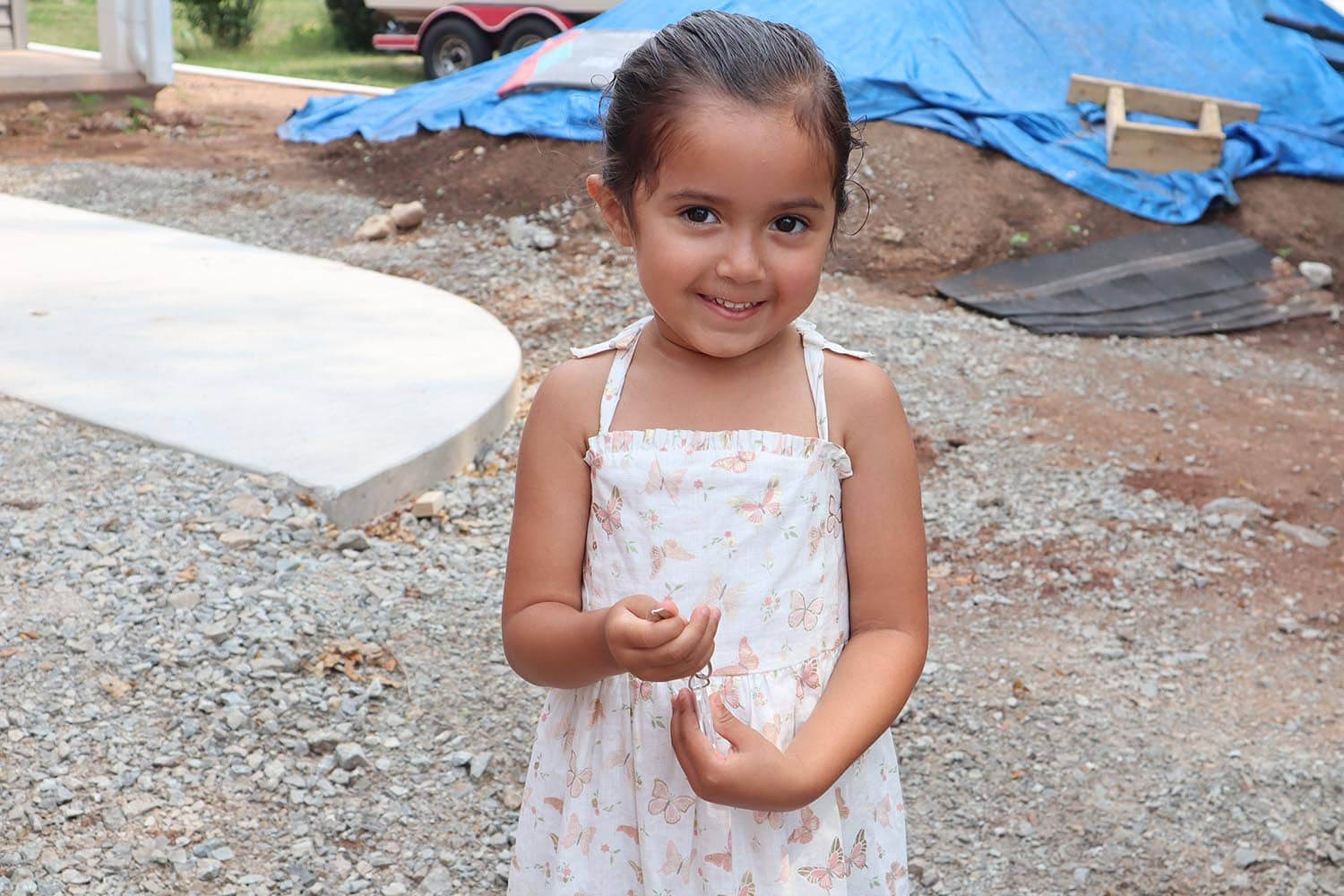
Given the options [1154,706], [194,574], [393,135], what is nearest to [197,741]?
[194,574]

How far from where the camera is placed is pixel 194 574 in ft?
9.71

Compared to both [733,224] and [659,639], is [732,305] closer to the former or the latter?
[733,224]

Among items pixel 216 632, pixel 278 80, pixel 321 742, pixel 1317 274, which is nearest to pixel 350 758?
pixel 321 742

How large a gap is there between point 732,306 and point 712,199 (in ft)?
0.35

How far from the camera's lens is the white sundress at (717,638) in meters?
1.36

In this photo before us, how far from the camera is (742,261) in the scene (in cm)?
127

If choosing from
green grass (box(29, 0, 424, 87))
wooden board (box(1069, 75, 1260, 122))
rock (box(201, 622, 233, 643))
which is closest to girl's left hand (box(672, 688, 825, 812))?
rock (box(201, 622, 233, 643))

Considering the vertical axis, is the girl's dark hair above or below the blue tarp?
above

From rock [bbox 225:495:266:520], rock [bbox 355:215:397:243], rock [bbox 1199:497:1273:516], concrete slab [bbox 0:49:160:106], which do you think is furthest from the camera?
concrete slab [bbox 0:49:160:106]

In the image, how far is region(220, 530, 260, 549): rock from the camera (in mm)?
3090

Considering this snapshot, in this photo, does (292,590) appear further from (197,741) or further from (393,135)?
(393,135)

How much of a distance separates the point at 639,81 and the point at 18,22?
10.1 metres

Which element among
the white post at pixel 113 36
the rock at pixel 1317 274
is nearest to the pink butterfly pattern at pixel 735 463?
the rock at pixel 1317 274

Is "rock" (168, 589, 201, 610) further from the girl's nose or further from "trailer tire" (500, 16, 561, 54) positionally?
"trailer tire" (500, 16, 561, 54)
